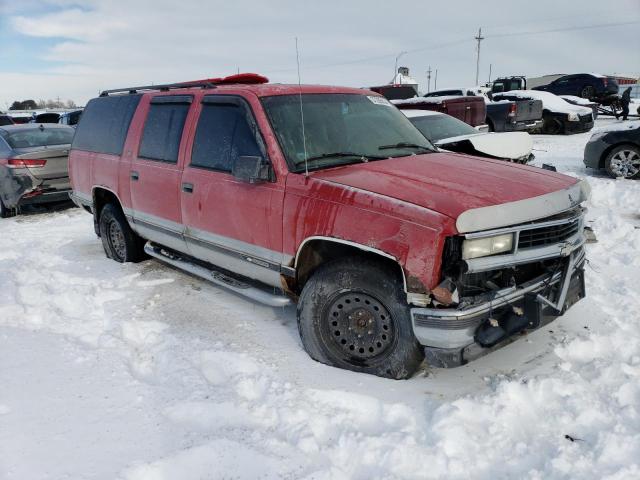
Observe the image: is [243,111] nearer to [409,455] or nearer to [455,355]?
[455,355]

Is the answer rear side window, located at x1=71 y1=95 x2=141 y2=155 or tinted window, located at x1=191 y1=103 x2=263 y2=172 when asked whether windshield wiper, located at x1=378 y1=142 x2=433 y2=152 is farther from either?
rear side window, located at x1=71 y1=95 x2=141 y2=155

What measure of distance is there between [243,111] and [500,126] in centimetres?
1215

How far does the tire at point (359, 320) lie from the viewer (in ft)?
9.89

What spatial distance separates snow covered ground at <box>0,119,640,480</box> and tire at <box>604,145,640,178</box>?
210 inches

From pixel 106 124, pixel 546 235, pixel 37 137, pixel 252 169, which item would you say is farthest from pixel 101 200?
pixel 546 235

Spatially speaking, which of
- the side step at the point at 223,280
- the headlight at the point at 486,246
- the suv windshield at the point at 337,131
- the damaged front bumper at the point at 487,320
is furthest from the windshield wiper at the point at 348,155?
the damaged front bumper at the point at 487,320

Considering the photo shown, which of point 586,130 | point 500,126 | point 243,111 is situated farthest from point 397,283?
point 586,130

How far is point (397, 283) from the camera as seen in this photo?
2973 mm

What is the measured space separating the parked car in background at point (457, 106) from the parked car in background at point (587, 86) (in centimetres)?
1284

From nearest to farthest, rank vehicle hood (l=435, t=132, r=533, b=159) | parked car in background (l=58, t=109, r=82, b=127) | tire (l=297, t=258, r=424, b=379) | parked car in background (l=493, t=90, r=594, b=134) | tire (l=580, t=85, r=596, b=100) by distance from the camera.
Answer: tire (l=297, t=258, r=424, b=379)
vehicle hood (l=435, t=132, r=533, b=159)
parked car in background (l=493, t=90, r=594, b=134)
parked car in background (l=58, t=109, r=82, b=127)
tire (l=580, t=85, r=596, b=100)

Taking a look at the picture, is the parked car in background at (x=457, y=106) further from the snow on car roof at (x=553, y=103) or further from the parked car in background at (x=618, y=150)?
the snow on car roof at (x=553, y=103)

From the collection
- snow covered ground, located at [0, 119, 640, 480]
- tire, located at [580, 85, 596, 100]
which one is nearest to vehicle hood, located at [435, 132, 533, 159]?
snow covered ground, located at [0, 119, 640, 480]

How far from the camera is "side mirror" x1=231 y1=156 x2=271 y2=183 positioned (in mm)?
3445

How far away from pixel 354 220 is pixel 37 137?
8.40 metres
